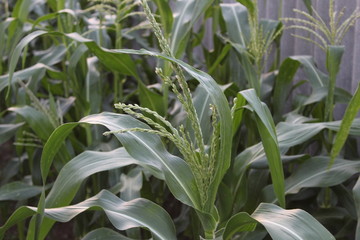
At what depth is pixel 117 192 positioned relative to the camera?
1.55 metres

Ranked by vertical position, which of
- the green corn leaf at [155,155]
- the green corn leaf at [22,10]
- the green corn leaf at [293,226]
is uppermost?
the green corn leaf at [22,10]

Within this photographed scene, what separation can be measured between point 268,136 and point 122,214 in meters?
0.30

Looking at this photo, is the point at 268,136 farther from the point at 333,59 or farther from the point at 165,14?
the point at 165,14

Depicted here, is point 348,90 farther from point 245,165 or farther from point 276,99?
point 245,165

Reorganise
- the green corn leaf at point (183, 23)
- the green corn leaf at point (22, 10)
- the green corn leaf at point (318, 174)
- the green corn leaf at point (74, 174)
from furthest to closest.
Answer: the green corn leaf at point (22, 10) < the green corn leaf at point (183, 23) < the green corn leaf at point (318, 174) < the green corn leaf at point (74, 174)

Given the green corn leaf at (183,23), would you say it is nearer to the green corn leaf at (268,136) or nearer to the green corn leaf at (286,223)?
the green corn leaf at (268,136)

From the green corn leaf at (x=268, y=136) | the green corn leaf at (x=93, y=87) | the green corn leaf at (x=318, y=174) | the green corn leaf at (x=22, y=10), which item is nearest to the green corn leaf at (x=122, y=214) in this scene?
the green corn leaf at (x=268, y=136)

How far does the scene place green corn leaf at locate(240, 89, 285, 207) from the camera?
1.08m

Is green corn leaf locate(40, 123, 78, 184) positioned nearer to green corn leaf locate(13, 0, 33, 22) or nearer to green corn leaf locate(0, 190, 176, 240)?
green corn leaf locate(0, 190, 176, 240)

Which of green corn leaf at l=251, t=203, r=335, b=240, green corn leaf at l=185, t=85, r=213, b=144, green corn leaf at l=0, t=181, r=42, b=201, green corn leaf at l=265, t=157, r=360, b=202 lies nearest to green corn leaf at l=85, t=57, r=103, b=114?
green corn leaf at l=0, t=181, r=42, b=201

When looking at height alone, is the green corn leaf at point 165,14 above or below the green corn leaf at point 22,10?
above

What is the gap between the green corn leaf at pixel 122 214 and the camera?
1.12 m

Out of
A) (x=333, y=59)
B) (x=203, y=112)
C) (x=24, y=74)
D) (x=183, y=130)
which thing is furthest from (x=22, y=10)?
(x=183, y=130)

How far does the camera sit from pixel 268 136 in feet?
3.68
